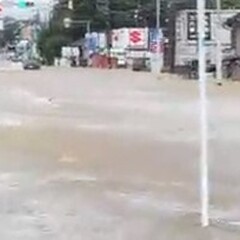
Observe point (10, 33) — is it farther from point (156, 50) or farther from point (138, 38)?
point (156, 50)

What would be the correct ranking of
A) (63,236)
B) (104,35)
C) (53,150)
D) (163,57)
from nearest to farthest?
(63,236), (53,150), (163,57), (104,35)

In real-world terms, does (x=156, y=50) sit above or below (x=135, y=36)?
below

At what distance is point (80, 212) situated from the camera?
9.59 m

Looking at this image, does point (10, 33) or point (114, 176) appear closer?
point (114, 176)

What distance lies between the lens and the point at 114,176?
1243 centimetres

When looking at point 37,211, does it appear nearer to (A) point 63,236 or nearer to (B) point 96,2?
(A) point 63,236

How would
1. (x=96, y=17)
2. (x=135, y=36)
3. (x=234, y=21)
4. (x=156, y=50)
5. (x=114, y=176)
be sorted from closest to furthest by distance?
(x=114, y=176)
(x=234, y=21)
(x=156, y=50)
(x=135, y=36)
(x=96, y=17)

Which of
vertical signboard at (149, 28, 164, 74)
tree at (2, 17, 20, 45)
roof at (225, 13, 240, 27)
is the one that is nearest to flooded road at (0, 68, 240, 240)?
roof at (225, 13, 240, 27)

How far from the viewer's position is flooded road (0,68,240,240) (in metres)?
8.78

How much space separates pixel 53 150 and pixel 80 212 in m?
6.10

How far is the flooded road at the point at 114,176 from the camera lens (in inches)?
346

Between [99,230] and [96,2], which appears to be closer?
[99,230]

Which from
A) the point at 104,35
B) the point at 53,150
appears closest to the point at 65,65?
the point at 104,35

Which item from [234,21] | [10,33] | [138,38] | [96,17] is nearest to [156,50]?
[138,38]
